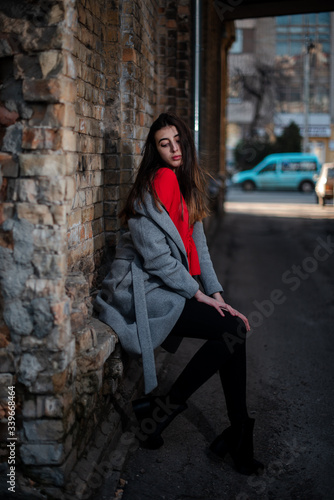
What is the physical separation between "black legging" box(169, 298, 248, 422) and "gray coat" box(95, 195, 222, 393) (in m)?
0.11

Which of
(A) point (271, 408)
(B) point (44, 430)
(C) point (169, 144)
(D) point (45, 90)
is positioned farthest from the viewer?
(A) point (271, 408)

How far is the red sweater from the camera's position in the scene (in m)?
3.21

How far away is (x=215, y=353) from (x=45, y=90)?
1623mm

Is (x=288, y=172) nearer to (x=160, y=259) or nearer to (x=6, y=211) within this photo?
(x=160, y=259)

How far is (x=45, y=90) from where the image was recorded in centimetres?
255

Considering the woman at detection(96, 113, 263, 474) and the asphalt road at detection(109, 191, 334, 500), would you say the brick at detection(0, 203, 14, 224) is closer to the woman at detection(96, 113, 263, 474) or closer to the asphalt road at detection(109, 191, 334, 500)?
the woman at detection(96, 113, 263, 474)

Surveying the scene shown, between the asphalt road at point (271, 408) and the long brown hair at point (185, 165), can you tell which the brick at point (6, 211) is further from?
the asphalt road at point (271, 408)

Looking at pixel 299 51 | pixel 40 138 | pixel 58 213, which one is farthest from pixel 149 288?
pixel 299 51

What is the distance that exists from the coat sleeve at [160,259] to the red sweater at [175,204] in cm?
15

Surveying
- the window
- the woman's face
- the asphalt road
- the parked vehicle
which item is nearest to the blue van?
the parked vehicle

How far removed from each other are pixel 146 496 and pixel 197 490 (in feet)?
0.87

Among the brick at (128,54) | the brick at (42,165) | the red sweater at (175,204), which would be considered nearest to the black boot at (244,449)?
the red sweater at (175,204)

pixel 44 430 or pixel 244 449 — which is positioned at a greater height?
pixel 44 430

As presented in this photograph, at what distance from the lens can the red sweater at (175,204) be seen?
3211 millimetres
